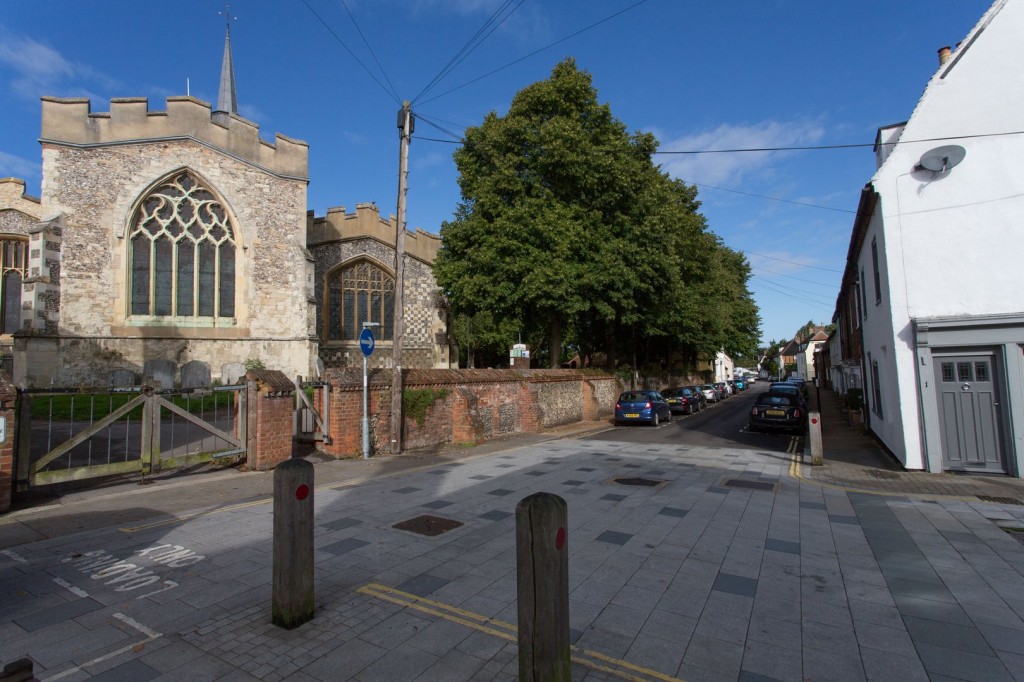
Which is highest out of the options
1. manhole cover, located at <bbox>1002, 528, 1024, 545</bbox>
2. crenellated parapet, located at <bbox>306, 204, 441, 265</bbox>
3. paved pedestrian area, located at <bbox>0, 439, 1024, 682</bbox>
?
crenellated parapet, located at <bbox>306, 204, 441, 265</bbox>

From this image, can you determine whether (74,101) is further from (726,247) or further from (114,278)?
(726,247)

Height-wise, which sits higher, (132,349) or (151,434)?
(132,349)

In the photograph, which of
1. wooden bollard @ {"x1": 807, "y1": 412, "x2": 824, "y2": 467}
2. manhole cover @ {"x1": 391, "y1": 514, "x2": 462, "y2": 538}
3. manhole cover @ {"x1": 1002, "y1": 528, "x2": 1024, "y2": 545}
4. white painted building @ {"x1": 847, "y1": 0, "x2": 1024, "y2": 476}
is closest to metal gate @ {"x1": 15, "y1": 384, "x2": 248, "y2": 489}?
manhole cover @ {"x1": 391, "y1": 514, "x2": 462, "y2": 538}

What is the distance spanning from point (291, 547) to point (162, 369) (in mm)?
21716

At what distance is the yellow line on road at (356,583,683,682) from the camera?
10.9ft

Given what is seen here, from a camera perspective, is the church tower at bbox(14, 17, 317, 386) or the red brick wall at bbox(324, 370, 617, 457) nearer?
the red brick wall at bbox(324, 370, 617, 457)

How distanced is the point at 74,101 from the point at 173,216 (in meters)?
5.35

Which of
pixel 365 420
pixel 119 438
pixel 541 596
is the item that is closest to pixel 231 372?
pixel 119 438

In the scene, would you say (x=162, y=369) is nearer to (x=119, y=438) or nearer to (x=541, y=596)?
(x=119, y=438)

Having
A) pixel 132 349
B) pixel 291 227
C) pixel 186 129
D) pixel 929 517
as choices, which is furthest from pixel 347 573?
pixel 186 129

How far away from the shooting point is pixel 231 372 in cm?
2291

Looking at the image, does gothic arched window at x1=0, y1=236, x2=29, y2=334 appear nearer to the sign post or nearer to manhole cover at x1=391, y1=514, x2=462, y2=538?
the sign post

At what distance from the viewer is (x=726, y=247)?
42250mm

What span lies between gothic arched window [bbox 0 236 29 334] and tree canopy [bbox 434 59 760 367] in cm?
1965
